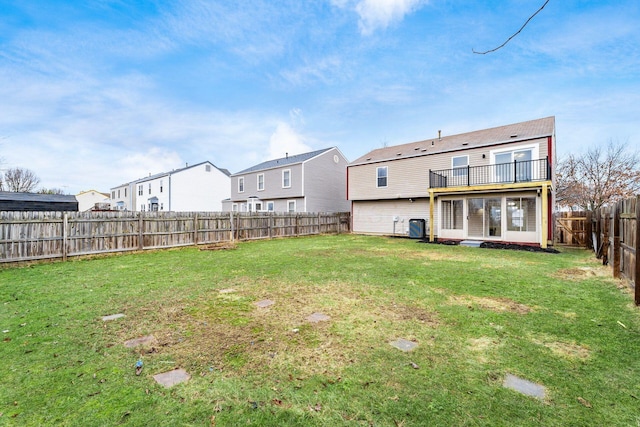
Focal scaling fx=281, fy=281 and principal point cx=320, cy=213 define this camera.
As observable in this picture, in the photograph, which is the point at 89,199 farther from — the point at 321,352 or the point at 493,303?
the point at 493,303

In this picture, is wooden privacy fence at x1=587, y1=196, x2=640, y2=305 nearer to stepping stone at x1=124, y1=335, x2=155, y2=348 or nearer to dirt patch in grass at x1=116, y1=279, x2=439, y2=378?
dirt patch in grass at x1=116, y1=279, x2=439, y2=378

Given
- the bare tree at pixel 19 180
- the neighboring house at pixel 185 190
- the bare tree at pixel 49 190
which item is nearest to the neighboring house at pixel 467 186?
the neighboring house at pixel 185 190

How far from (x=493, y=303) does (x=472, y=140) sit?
42.2 ft

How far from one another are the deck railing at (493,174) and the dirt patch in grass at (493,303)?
29.3ft

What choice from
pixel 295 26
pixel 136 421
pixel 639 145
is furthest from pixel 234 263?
pixel 639 145

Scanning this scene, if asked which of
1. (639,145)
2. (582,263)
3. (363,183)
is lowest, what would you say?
(582,263)

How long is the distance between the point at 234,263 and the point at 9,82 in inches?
483

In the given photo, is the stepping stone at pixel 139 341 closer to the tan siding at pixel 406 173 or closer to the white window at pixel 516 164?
the white window at pixel 516 164

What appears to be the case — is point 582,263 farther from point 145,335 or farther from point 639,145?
point 639,145

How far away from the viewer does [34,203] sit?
15.4m

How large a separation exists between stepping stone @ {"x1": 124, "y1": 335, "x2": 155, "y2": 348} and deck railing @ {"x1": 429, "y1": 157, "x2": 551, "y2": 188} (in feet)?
42.4

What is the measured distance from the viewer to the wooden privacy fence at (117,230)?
8.05m

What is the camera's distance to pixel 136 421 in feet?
6.11

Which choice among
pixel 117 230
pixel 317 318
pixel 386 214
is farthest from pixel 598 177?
pixel 117 230
